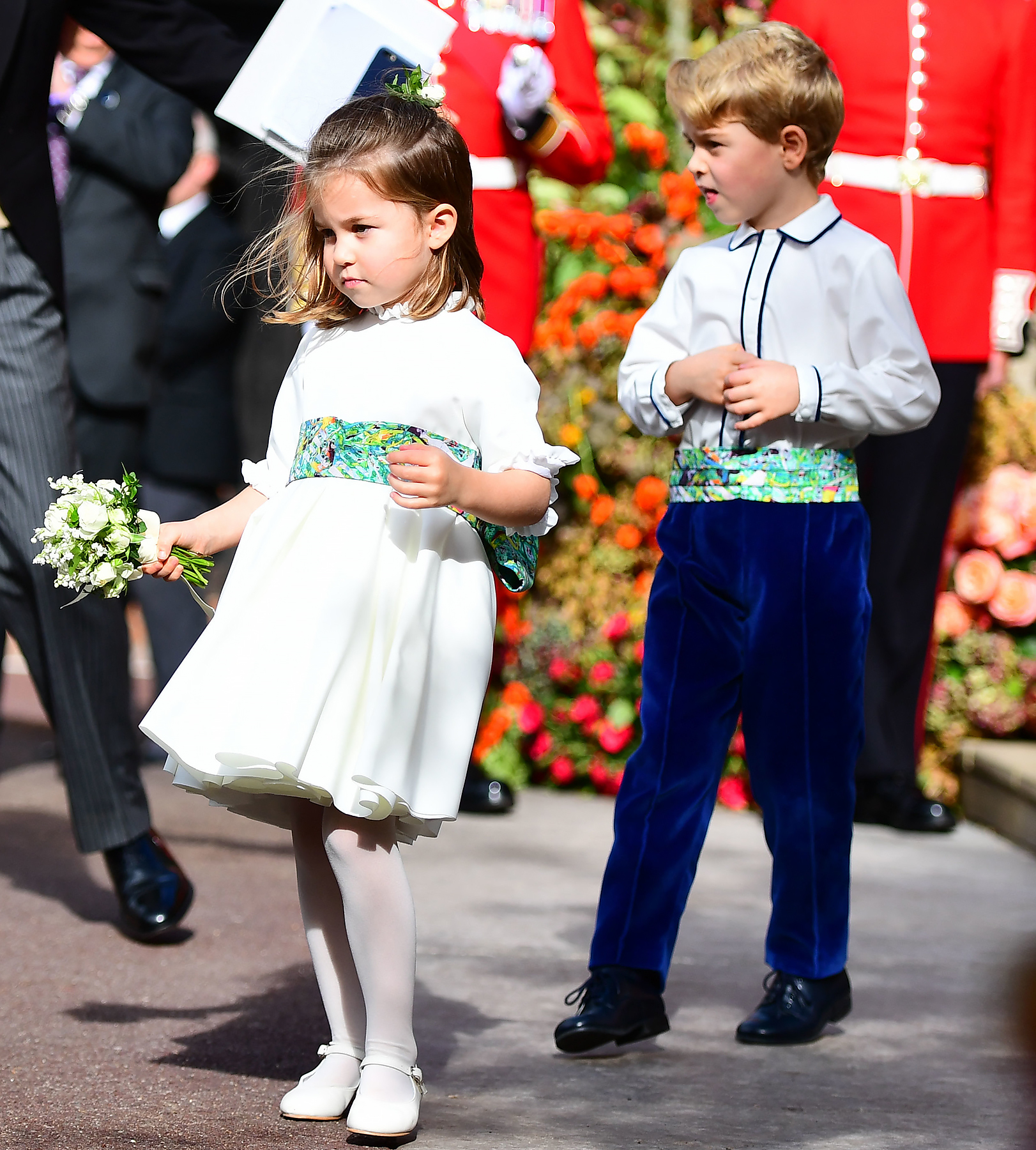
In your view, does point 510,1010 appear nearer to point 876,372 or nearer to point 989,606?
point 876,372

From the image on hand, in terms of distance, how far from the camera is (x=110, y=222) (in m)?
4.66

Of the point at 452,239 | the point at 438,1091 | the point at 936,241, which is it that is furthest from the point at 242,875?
the point at 936,241

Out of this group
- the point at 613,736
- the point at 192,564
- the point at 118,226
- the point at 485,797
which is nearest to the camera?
the point at 192,564

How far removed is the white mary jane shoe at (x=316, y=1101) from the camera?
7.39 ft

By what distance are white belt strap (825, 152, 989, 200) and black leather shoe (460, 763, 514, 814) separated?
5.97 feet

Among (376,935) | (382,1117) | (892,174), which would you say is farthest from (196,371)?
(382,1117)

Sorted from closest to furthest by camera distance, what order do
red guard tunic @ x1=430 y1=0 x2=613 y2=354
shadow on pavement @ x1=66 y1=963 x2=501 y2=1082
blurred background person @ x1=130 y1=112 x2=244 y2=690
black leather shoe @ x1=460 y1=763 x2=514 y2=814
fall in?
shadow on pavement @ x1=66 y1=963 x2=501 y2=1082 → red guard tunic @ x1=430 y1=0 x2=613 y2=354 → black leather shoe @ x1=460 y1=763 x2=514 y2=814 → blurred background person @ x1=130 y1=112 x2=244 y2=690

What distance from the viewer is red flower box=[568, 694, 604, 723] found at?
4.85 metres

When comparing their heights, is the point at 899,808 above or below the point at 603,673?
below

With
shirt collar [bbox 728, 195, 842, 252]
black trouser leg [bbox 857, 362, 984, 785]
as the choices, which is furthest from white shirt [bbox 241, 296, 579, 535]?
black trouser leg [bbox 857, 362, 984, 785]

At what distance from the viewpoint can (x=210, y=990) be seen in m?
2.88

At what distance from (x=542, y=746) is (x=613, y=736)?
28 centimetres

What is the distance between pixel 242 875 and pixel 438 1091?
4.55 feet

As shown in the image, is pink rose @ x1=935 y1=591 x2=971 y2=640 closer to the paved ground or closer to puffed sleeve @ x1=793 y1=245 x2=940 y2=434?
the paved ground
